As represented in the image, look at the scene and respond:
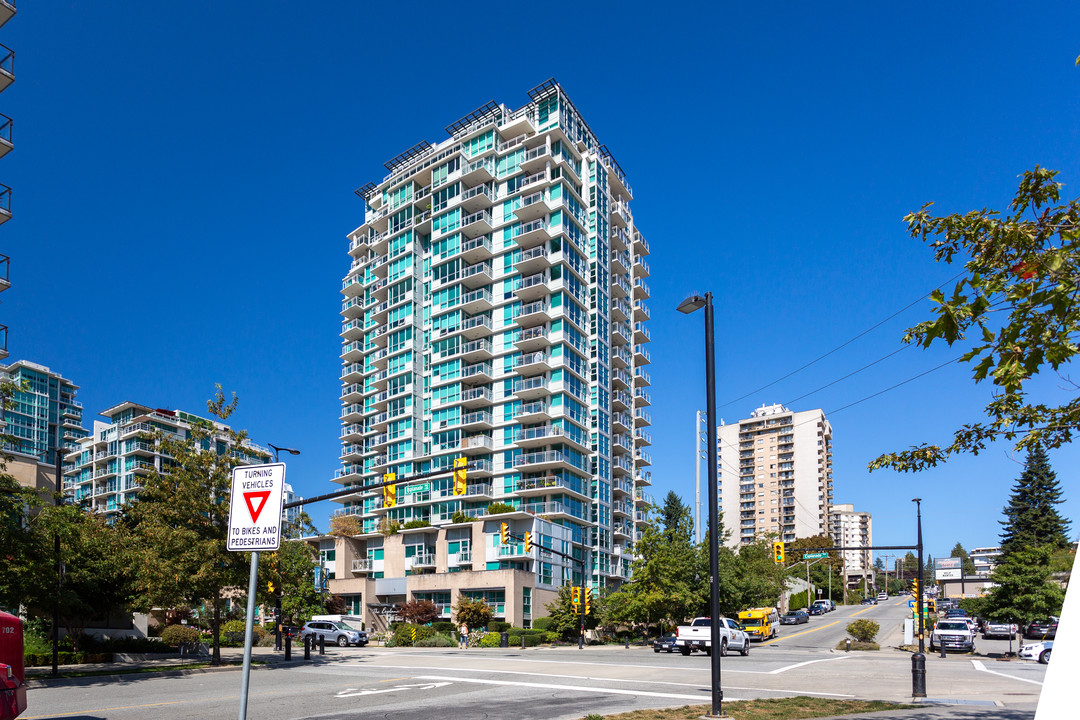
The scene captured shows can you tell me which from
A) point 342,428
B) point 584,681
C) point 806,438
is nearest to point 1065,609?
point 584,681

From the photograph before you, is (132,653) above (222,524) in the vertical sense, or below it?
below

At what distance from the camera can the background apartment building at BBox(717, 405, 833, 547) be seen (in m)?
170

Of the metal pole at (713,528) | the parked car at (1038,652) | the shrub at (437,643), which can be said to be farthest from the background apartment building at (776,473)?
the metal pole at (713,528)

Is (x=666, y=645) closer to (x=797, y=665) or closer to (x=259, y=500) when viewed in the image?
(x=797, y=665)

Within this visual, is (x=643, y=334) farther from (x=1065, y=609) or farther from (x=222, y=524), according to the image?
(x=1065, y=609)

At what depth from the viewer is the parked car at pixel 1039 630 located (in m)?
54.4

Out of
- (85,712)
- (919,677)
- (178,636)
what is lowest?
(178,636)

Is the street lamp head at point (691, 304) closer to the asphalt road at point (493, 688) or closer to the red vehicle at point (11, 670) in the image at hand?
the asphalt road at point (493, 688)

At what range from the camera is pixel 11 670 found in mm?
9836

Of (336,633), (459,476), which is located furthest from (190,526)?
(336,633)

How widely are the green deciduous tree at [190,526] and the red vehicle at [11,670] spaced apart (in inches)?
835

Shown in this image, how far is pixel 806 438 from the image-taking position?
570 ft

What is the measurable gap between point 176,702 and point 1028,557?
178 feet

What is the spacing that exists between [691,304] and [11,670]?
13041mm
